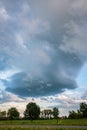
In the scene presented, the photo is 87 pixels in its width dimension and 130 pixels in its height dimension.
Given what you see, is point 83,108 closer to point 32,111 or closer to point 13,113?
point 32,111

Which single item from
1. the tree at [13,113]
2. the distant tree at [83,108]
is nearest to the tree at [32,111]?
the tree at [13,113]

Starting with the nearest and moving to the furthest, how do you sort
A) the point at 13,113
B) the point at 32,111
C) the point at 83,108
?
the point at 32,111
the point at 83,108
the point at 13,113

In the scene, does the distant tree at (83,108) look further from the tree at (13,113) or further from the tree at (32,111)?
the tree at (13,113)

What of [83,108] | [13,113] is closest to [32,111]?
[13,113]

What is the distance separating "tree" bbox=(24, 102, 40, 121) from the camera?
176125 mm

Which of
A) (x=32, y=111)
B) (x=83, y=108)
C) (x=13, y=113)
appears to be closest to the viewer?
(x=32, y=111)

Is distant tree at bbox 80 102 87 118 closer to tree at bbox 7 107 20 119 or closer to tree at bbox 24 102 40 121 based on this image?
tree at bbox 24 102 40 121

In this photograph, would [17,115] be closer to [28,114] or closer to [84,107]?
[28,114]

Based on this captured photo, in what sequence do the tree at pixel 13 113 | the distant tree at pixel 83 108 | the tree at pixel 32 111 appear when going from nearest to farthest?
the distant tree at pixel 83 108 < the tree at pixel 32 111 < the tree at pixel 13 113

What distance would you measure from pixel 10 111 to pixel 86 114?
54498 millimetres

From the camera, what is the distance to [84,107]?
178125 mm

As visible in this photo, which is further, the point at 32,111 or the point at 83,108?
the point at 83,108

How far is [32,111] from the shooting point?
577ft

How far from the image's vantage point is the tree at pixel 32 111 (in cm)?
17612
